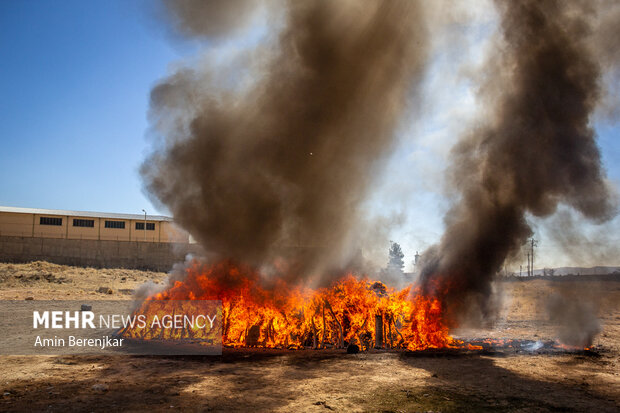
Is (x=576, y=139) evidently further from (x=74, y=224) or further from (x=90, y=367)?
(x=74, y=224)

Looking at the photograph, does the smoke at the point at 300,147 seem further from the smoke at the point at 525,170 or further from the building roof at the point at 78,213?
the building roof at the point at 78,213

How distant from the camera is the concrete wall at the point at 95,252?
4019 centimetres

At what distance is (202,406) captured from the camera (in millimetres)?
8398

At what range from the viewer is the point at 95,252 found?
43.0 meters

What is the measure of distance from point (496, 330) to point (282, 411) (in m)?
17.1

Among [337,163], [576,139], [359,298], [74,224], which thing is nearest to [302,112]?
[337,163]

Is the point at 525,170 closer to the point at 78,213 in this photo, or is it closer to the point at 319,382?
the point at 319,382

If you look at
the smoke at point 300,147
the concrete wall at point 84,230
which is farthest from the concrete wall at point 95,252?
the smoke at point 300,147

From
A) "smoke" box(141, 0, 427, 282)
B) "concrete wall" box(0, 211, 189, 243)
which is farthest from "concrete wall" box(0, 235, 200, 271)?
"smoke" box(141, 0, 427, 282)

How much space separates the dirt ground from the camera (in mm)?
8539

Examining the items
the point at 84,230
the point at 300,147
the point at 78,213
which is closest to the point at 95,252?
the point at 84,230

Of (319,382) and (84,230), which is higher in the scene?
(84,230)

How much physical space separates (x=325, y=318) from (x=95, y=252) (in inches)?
1397

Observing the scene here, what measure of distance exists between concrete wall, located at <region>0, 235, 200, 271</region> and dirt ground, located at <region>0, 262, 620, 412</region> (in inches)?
1050
